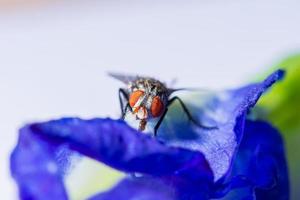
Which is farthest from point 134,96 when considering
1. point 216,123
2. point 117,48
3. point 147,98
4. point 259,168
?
point 117,48

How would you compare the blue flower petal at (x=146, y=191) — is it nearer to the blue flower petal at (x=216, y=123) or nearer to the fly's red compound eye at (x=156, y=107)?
the blue flower petal at (x=216, y=123)

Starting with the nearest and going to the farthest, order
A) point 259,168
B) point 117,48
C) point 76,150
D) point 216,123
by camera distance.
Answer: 1. point 76,150
2. point 259,168
3. point 216,123
4. point 117,48

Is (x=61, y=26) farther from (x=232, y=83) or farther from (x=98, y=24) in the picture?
(x=232, y=83)

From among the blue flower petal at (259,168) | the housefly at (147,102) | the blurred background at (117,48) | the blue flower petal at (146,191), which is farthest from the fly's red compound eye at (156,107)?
the blurred background at (117,48)

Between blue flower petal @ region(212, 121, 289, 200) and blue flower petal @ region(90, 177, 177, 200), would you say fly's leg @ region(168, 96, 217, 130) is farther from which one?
blue flower petal @ region(90, 177, 177, 200)

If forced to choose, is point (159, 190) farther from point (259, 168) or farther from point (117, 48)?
point (117, 48)

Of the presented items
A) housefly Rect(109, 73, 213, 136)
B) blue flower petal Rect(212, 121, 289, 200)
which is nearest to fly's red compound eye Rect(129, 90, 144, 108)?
housefly Rect(109, 73, 213, 136)

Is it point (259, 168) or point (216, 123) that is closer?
point (259, 168)
